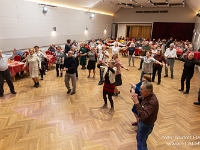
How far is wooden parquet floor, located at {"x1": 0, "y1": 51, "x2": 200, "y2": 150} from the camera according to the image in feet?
9.93

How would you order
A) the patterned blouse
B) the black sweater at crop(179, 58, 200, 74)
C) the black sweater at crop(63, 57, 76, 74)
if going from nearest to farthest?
the black sweater at crop(63, 57, 76, 74)
the black sweater at crop(179, 58, 200, 74)
the patterned blouse

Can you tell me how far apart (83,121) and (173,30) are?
51.9 feet

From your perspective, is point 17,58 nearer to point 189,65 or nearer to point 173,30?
point 189,65

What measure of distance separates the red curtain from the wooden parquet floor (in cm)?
1208

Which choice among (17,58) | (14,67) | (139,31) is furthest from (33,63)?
(139,31)

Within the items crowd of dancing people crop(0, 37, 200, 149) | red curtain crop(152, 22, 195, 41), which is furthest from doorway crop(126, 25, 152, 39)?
crowd of dancing people crop(0, 37, 200, 149)

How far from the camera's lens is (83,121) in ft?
12.2

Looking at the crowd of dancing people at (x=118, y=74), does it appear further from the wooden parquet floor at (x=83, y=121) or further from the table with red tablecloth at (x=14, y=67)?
the table with red tablecloth at (x=14, y=67)

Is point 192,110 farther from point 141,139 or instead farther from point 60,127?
point 60,127

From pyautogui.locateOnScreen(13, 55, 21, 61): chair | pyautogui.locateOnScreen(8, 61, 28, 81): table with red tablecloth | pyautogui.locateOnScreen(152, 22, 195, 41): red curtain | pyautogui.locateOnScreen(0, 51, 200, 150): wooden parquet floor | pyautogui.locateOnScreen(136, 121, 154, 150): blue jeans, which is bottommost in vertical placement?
pyautogui.locateOnScreen(0, 51, 200, 150): wooden parquet floor

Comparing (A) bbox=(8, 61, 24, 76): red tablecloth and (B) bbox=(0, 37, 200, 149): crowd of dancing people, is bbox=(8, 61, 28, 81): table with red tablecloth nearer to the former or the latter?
(A) bbox=(8, 61, 24, 76): red tablecloth

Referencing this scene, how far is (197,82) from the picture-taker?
22.7ft

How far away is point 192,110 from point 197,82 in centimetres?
309

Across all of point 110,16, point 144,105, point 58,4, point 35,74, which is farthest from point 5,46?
point 110,16
